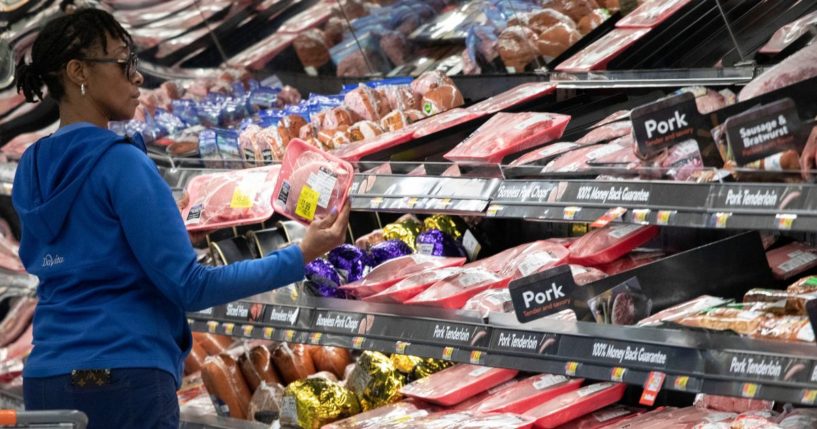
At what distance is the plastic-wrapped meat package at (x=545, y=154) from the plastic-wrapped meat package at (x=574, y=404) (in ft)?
1.92

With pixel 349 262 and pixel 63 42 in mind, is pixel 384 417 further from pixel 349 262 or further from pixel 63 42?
pixel 63 42

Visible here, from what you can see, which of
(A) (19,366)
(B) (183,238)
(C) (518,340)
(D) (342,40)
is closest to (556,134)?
(C) (518,340)

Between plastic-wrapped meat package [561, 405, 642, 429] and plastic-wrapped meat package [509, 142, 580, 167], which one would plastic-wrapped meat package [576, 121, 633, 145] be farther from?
plastic-wrapped meat package [561, 405, 642, 429]

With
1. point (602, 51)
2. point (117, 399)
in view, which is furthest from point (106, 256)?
point (602, 51)

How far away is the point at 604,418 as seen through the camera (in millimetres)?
3197

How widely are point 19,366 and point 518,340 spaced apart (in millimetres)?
3069

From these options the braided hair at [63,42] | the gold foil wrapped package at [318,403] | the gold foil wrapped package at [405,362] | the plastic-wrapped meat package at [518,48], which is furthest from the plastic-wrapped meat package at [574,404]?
the braided hair at [63,42]

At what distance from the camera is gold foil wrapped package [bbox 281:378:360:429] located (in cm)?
365

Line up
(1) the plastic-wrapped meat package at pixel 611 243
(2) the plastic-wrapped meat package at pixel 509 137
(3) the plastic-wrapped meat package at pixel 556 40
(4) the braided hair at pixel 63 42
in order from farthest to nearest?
(3) the plastic-wrapped meat package at pixel 556 40
(2) the plastic-wrapped meat package at pixel 509 137
(1) the plastic-wrapped meat package at pixel 611 243
(4) the braided hair at pixel 63 42

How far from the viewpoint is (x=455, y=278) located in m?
3.34

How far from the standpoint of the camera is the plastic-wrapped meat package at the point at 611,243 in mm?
3203

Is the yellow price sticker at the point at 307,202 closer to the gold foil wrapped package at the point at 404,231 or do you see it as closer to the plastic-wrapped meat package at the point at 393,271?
the plastic-wrapped meat package at the point at 393,271

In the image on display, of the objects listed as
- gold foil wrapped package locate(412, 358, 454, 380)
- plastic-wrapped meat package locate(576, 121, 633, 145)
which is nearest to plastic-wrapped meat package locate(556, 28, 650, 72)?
plastic-wrapped meat package locate(576, 121, 633, 145)

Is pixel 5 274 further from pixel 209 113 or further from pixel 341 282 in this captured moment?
pixel 341 282
